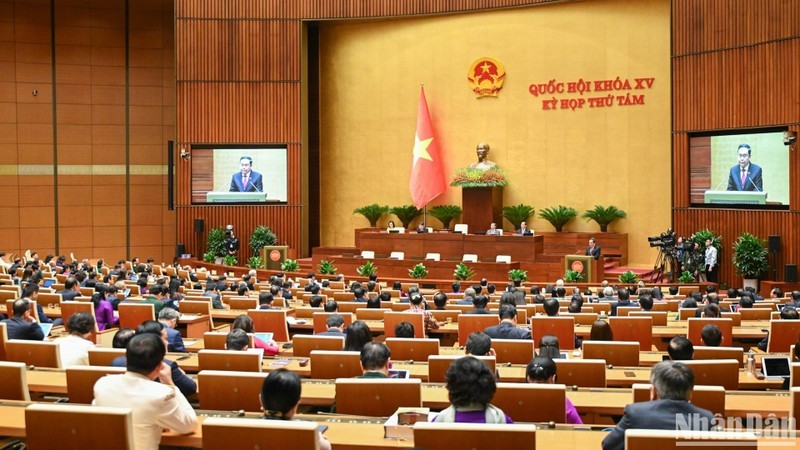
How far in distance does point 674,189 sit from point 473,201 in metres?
4.93

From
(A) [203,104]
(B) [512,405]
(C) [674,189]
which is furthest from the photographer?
(A) [203,104]

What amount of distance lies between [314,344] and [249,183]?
16.7 m

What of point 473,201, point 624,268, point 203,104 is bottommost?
point 624,268

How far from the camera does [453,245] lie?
65.5 ft

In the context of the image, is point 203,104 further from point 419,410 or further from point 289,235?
point 419,410

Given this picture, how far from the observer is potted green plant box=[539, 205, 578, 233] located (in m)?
21.0

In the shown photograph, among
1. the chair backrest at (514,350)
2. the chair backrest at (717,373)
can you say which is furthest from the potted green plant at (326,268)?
the chair backrest at (717,373)

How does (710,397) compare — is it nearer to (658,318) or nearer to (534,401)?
(534,401)

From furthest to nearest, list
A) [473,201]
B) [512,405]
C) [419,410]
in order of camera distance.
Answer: [473,201], [512,405], [419,410]

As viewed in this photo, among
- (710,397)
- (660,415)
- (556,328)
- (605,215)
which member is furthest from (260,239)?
(660,415)

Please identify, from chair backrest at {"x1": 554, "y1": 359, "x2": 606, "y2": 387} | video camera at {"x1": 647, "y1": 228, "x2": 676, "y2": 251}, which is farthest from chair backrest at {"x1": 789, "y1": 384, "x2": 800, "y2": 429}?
video camera at {"x1": 647, "y1": 228, "x2": 676, "y2": 251}

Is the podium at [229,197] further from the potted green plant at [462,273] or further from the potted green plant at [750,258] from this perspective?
the potted green plant at [750,258]

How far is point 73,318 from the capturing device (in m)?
5.98

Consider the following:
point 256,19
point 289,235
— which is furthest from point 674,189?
point 256,19
